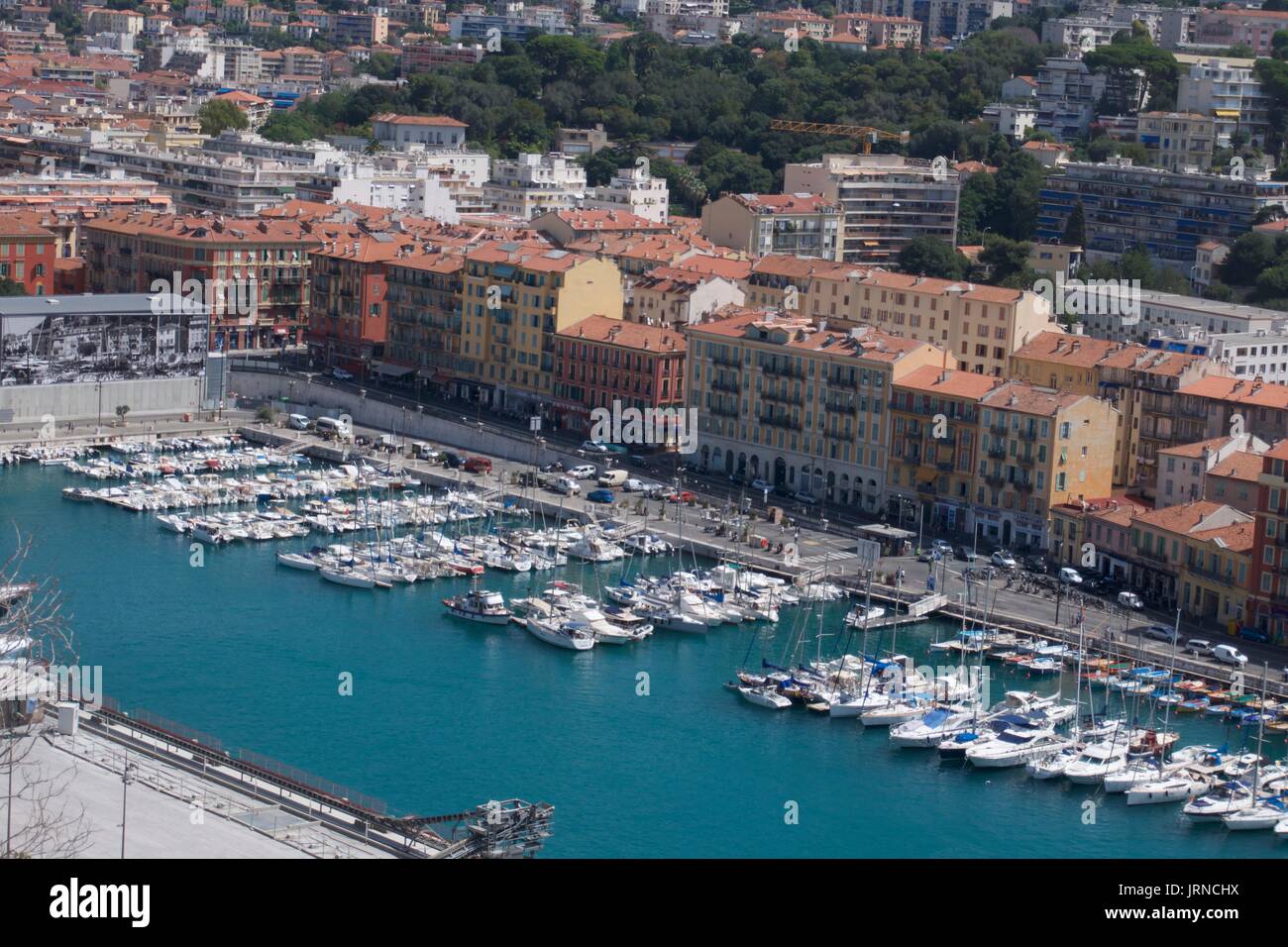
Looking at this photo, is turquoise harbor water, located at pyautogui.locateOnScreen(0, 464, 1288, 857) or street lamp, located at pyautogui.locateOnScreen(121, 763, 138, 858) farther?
turquoise harbor water, located at pyautogui.locateOnScreen(0, 464, 1288, 857)

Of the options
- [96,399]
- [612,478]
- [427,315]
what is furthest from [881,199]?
[96,399]

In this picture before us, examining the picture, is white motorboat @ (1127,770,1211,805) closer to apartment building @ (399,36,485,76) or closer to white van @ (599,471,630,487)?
white van @ (599,471,630,487)

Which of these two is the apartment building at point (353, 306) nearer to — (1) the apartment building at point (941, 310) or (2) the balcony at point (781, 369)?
(1) the apartment building at point (941, 310)

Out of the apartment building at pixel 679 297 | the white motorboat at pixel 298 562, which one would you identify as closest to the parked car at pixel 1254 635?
the white motorboat at pixel 298 562

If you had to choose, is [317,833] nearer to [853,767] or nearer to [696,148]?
[853,767]

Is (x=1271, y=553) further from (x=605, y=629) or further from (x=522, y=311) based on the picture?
(x=522, y=311)

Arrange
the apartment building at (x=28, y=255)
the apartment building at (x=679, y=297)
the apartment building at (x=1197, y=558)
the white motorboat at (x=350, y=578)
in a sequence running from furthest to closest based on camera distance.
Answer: the apartment building at (x=28, y=255) < the apartment building at (x=679, y=297) < the white motorboat at (x=350, y=578) < the apartment building at (x=1197, y=558)

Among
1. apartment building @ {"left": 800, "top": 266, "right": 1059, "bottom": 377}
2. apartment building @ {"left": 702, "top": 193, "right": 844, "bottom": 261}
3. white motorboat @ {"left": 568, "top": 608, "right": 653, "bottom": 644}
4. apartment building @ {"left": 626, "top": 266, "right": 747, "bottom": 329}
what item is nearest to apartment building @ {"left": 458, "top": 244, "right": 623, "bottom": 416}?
apartment building @ {"left": 626, "top": 266, "right": 747, "bottom": 329}
